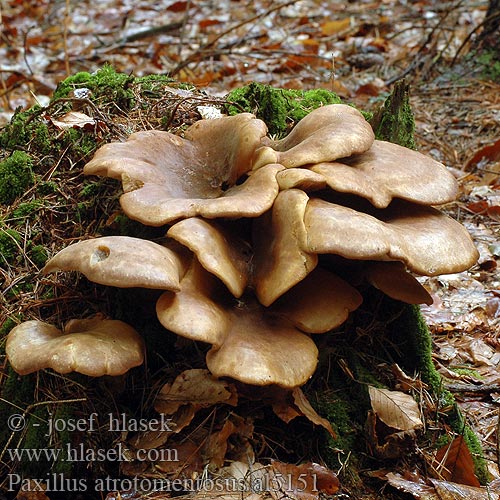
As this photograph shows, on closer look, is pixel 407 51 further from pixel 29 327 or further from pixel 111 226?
pixel 29 327

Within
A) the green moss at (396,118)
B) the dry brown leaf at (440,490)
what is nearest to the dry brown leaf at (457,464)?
the dry brown leaf at (440,490)

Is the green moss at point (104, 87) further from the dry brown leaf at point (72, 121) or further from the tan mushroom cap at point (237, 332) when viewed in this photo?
the tan mushroom cap at point (237, 332)

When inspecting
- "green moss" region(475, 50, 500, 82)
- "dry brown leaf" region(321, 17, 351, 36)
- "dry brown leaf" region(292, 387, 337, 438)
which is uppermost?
"dry brown leaf" region(292, 387, 337, 438)

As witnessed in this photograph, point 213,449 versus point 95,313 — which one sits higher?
point 95,313

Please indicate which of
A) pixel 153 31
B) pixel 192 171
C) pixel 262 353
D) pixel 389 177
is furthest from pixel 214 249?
pixel 153 31

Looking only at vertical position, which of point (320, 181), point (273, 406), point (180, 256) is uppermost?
point (320, 181)

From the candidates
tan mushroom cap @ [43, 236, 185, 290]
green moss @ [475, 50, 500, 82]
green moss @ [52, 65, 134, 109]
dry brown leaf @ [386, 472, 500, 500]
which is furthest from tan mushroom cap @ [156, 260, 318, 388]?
green moss @ [475, 50, 500, 82]

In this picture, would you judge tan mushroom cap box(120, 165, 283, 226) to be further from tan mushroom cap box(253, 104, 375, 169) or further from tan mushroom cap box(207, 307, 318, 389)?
tan mushroom cap box(207, 307, 318, 389)

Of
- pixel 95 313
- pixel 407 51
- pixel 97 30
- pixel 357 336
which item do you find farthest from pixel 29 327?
pixel 97 30

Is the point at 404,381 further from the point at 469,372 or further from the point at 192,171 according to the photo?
the point at 192,171
